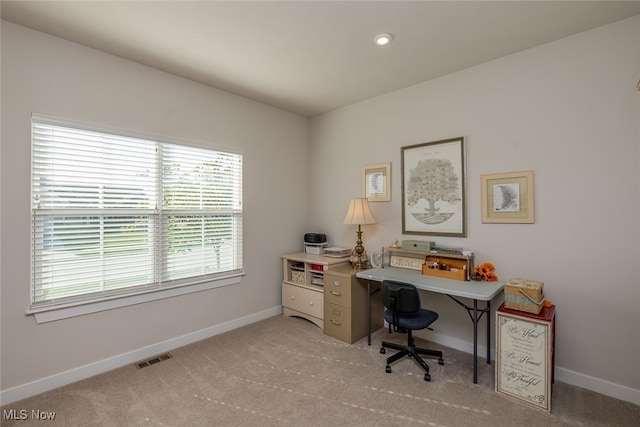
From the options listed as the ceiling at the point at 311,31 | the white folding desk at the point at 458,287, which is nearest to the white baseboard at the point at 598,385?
the white folding desk at the point at 458,287

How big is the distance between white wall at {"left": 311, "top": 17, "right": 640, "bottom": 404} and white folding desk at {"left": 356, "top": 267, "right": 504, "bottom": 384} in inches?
11.9

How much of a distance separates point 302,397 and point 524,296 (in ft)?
5.83

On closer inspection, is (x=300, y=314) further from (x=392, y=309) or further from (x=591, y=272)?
(x=591, y=272)

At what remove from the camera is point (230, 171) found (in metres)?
3.39

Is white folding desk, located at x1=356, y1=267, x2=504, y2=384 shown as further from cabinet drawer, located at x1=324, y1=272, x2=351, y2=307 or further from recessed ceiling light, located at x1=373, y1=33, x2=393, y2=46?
recessed ceiling light, located at x1=373, y1=33, x2=393, y2=46

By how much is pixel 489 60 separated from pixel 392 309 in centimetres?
239

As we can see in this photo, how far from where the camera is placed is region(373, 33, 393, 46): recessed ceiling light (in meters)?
2.24

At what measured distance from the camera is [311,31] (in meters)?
2.19

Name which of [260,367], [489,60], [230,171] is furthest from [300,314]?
[489,60]

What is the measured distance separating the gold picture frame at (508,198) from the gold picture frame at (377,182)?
0.99 meters

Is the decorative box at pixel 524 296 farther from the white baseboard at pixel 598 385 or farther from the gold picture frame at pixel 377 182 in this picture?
the gold picture frame at pixel 377 182

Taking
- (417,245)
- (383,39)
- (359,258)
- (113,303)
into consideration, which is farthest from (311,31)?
(113,303)

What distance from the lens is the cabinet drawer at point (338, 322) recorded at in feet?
9.81

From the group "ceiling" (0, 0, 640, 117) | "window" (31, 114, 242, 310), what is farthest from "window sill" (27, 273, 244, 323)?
"ceiling" (0, 0, 640, 117)
